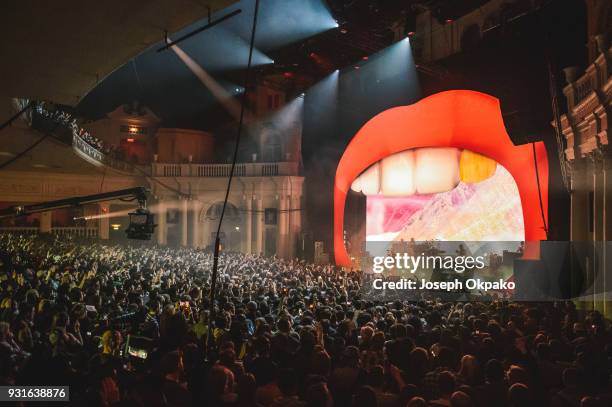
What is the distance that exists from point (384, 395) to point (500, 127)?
647 inches

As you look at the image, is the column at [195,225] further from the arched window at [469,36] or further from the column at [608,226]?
the column at [608,226]

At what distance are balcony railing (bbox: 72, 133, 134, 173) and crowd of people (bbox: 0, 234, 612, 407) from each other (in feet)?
36.6

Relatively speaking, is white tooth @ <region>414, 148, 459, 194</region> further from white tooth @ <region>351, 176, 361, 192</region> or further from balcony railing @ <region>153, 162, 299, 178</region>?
balcony railing @ <region>153, 162, 299, 178</region>

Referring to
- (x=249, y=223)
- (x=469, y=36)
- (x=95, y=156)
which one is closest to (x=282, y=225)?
(x=249, y=223)

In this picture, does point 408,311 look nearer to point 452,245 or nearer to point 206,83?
point 452,245

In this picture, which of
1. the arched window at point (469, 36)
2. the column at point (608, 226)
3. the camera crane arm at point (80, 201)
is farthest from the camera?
the arched window at point (469, 36)

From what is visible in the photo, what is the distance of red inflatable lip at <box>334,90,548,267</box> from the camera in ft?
58.0

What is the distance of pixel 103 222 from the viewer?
104 feet

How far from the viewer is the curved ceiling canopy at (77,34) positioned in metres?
4.86

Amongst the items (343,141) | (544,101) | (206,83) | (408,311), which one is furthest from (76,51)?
(206,83)

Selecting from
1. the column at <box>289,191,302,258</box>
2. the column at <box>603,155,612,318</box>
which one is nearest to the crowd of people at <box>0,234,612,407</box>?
the column at <box>603,155,612,318</box>

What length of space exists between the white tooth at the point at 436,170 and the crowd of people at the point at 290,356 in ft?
45.0

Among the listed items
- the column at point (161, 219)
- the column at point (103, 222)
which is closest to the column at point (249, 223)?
the column at point (161, 219)

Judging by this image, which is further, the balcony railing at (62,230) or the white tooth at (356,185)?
the balcony railing at (62,230)
